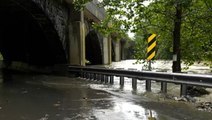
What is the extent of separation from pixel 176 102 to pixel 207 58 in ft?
17.7

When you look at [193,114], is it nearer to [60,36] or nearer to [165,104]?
[165,104]

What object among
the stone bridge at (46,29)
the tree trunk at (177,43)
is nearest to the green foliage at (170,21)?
the tree trunk at (177,43)

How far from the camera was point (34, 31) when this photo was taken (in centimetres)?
2250

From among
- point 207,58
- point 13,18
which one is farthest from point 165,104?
point 13,18

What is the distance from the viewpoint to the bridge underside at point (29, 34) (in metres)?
18.1

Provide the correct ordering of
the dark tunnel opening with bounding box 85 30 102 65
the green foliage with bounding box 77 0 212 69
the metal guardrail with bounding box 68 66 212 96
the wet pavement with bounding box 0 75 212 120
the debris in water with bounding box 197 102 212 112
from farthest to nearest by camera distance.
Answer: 1. the dark tunnel opening with bounding box 85 30 102 65
2. the green foliage with bounding box 77 0 212 69
3. the metal guardrail with bounding box 68 66 212 96
4. the debris in water with bounding box 197 102 212 112
5. the wet pavement with bounding box 0 75 212 120

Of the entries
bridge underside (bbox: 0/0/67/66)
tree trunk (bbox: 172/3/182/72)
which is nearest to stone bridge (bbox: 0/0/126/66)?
bridge underside (bbox: 0/0/67/66)

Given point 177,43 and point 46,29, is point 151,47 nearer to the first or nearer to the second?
point 177,43

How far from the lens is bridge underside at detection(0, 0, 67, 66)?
18.1m

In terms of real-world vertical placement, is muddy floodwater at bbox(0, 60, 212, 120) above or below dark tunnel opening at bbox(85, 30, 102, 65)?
below

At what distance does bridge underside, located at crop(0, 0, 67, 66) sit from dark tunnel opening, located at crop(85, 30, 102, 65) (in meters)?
8.27

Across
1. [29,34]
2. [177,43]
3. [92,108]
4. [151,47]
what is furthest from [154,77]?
[29,34]

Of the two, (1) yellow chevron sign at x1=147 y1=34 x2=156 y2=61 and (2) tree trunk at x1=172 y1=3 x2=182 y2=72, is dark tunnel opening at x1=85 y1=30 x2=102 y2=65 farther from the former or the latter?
(2) tree trunk at x1=172 y1=3 x2=182 y2=72

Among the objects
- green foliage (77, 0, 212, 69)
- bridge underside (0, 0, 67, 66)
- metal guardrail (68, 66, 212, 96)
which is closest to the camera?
metal guardrail (68, 66, 212, 96)
